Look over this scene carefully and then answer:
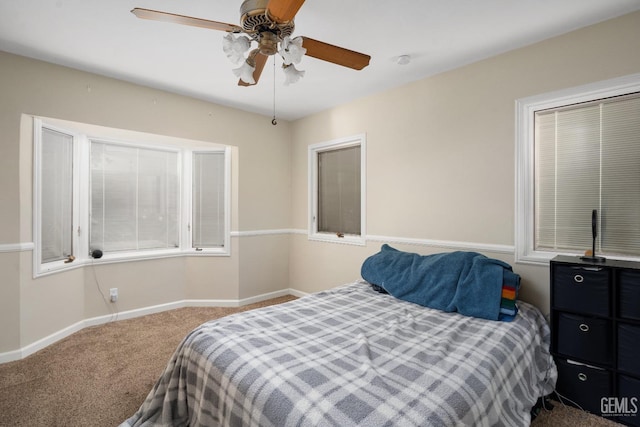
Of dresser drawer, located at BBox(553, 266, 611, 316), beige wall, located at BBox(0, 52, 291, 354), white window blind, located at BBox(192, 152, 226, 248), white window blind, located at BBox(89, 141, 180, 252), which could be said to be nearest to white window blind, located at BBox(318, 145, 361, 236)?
beige wall, located at BBox(0, 52, 291, 354)

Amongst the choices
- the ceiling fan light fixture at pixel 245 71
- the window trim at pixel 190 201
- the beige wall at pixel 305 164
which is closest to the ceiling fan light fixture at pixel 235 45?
the ceiling fan light fixture at pixel 245 71

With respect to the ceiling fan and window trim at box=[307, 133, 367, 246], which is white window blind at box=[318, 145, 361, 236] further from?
the ceiling fan

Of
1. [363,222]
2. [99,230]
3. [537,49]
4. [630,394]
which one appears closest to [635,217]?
[630,394]

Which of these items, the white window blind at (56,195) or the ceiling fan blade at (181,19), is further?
the white window blind at (56,195)

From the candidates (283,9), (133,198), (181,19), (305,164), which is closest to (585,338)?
(283,9)

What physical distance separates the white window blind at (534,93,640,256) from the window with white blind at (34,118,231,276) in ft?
11.1

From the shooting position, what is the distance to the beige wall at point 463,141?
2189 millimetres

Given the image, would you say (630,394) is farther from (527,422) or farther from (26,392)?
(26,392)

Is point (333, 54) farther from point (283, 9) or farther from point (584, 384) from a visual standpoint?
point (584, 384)

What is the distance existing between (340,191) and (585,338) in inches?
104

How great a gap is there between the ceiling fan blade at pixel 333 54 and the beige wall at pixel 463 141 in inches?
43.0

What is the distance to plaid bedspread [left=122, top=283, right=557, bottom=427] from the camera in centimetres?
119

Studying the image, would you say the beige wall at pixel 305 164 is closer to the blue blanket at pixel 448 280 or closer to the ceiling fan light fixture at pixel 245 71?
the blue blanket at pixel 448 280

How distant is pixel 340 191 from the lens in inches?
154
